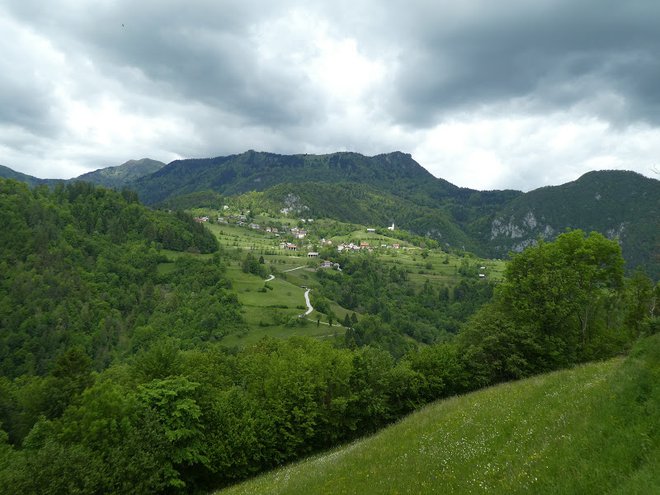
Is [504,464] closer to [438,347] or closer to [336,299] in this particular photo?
[438,347]

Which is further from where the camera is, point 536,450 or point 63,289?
point 63,289

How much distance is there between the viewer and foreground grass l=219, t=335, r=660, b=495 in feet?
27.9

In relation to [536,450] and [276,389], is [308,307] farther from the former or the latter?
[536,450]

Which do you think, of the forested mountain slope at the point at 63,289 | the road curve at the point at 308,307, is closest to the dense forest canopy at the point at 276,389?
the road curve at the point at 308,307

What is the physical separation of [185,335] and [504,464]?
139m

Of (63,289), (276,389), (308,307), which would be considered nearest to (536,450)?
(276,389)

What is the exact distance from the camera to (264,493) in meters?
16.7

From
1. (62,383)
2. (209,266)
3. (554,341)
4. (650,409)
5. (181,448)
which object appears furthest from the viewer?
(209,266)

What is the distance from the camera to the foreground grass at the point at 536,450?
27.9 ft

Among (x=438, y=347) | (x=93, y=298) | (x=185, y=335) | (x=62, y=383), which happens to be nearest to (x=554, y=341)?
(x=438, y=347)

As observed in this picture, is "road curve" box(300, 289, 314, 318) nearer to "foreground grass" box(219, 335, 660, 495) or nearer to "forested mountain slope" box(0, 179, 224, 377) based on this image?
"forested mountain slope" box(0, 179, 224, 377)

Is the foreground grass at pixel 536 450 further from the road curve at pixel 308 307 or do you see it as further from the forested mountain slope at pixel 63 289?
the forested mountain slope at pixel 63 289

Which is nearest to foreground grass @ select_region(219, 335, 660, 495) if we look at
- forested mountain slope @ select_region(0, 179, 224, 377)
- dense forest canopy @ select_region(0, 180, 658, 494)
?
dense forest canopy @ select_region(0, 180, 658, 494)

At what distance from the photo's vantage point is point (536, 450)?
1079 centimetres
